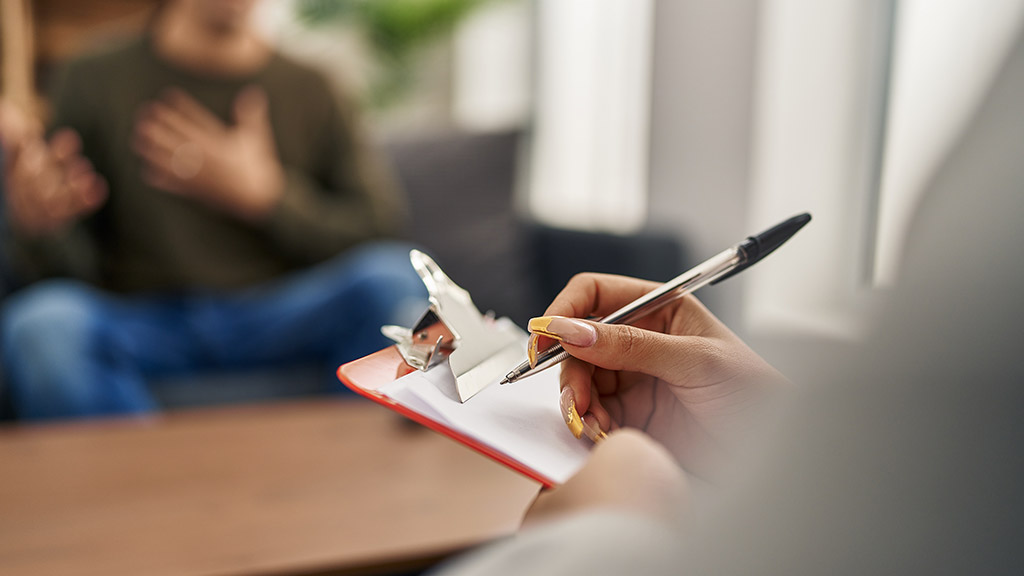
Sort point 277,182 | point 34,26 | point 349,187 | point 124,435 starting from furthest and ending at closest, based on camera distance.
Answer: point 34,26
point 349,187
point 277,182
point 124,435

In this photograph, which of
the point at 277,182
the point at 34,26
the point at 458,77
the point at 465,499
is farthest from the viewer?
the point at 458,77

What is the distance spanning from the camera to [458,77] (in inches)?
112

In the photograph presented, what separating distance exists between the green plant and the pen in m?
2.34

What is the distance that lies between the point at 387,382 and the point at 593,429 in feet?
0.21

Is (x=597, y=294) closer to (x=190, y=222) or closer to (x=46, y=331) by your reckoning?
(x=46, y=331)

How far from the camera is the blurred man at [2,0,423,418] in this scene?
1.20 meters

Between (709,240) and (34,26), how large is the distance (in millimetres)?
2700

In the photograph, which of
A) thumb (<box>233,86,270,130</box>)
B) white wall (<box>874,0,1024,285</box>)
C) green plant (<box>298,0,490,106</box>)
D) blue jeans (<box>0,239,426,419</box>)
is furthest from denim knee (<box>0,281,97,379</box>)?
green plant (<box>298,0,490,106</box>)

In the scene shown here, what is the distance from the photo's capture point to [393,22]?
2.48 metres

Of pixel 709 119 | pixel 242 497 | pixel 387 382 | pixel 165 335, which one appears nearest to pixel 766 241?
pixel 387 382

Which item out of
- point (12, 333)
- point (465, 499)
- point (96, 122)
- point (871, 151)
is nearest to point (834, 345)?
point (871, 151)

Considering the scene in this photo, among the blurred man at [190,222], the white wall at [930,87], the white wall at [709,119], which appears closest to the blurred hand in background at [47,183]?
the blurred man at [190,222]

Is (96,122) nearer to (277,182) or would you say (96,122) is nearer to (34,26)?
(277,182)

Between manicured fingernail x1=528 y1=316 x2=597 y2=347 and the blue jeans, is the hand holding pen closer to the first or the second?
manicured fingernail x1=528 y1=316 x2=597 y2=347
